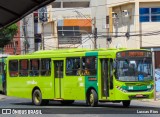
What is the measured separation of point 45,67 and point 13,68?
3411mm

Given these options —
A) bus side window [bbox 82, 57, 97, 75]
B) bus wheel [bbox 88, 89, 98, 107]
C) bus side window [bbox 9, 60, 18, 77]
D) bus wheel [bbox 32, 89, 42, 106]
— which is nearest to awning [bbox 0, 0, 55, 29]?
bus wheel [bbox 88, 89, 98, 107]

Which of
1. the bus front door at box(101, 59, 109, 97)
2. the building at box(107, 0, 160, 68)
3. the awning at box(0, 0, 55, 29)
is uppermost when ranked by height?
the building at box(107, 0, 160, 68)

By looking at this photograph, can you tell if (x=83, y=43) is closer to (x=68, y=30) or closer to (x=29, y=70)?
(x=68, y=30)

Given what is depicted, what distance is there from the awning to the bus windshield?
58.6 ft

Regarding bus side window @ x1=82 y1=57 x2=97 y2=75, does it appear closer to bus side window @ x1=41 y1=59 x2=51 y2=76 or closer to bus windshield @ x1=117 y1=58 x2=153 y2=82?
bus windshield @ x1=117 y1=58 x2=153 y2=82

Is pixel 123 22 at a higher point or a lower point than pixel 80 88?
higher

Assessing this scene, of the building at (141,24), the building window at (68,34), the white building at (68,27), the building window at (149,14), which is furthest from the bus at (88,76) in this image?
the building window at (68,34)

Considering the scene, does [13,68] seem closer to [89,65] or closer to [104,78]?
[89,65]

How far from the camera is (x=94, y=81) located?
78.3 ft

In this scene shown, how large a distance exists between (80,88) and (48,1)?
66.7ft

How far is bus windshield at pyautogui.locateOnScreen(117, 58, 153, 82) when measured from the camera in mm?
23031

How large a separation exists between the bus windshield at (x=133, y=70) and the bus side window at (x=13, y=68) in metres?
7.92

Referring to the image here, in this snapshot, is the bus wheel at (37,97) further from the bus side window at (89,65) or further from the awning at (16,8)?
the awning at (16,8)

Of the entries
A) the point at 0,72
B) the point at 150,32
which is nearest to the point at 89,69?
the point at 0,72
